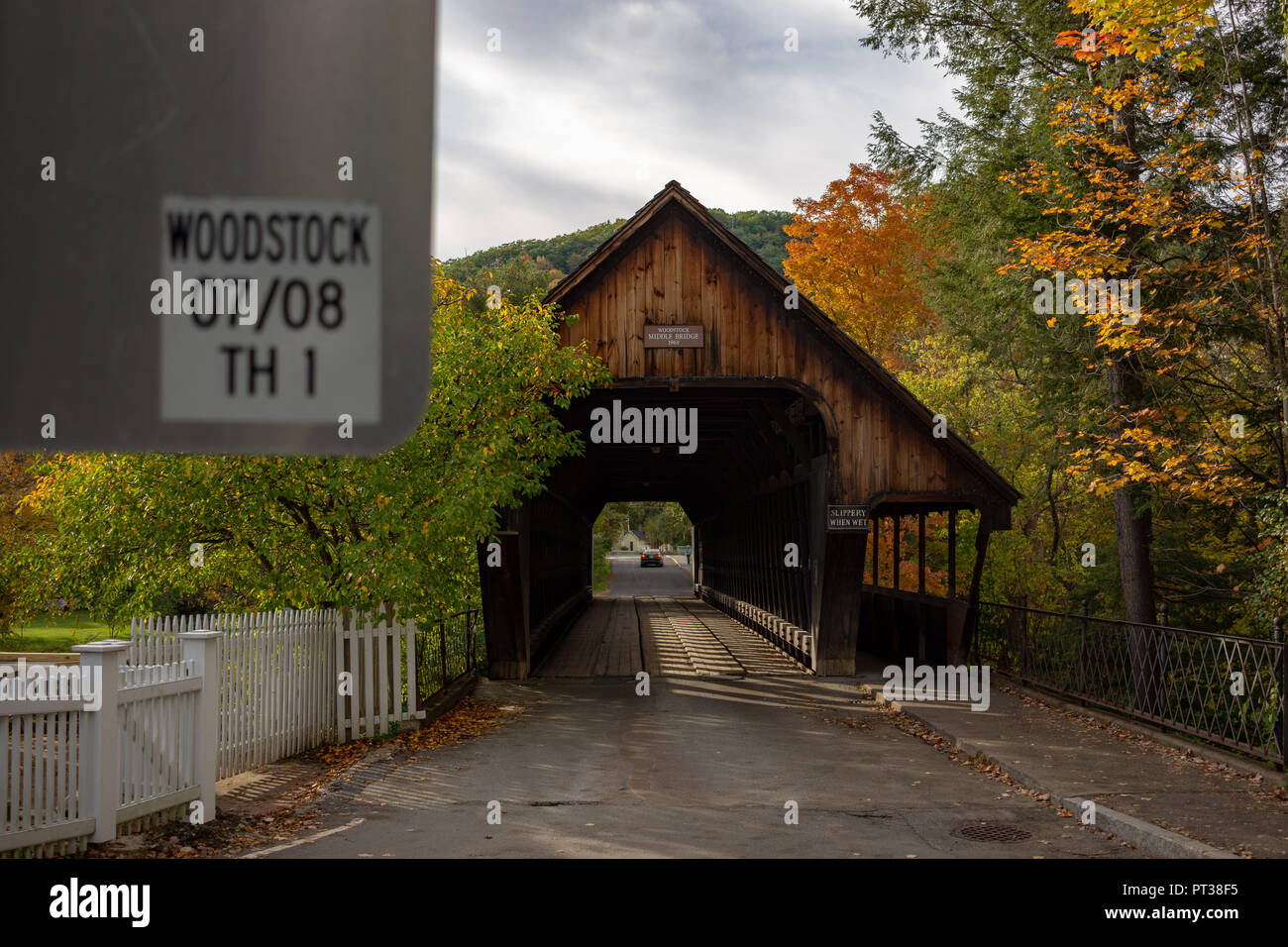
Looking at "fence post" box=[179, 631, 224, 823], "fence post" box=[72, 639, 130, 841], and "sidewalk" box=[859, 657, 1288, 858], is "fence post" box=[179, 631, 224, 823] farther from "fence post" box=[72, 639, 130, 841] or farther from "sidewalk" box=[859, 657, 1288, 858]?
"sidewalk" box=[859, 657, 1288, 858]

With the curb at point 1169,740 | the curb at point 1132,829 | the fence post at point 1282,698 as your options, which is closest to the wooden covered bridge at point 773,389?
the curb at point 1169,740

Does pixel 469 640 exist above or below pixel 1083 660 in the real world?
below

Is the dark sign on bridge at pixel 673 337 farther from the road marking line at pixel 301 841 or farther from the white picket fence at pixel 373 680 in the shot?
the road marking line at pixel 301 841

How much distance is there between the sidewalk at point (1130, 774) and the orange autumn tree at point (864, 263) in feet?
78.8

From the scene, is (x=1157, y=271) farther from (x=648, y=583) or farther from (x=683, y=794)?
(x=648, y=583)

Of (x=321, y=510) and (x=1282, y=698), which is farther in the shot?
(x=321, y=510)

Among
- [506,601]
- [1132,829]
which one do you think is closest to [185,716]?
[1132,829]

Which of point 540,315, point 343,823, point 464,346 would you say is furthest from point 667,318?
point 343,823

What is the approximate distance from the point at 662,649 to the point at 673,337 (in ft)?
26.8

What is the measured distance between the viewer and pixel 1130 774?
29.8ft

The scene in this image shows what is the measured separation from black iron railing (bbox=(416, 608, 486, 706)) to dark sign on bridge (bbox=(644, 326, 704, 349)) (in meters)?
4.92

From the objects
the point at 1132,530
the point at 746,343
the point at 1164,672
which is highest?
the point at 746,343

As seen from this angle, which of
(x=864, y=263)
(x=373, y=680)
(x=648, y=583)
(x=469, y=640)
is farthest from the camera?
(x=648, y=583)

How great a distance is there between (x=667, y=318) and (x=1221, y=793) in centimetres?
971
